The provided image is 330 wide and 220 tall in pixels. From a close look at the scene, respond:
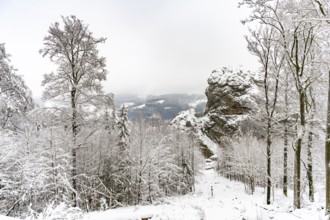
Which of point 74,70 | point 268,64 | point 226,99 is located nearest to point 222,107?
point 226,99

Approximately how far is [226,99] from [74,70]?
93610 millimetres

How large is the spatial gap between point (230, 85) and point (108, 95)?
93.9 m

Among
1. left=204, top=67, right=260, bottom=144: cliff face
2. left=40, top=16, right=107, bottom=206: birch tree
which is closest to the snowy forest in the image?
left=40, top=16, right=107, bottom=206: birch tree

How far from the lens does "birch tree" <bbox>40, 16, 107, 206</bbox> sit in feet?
37.1

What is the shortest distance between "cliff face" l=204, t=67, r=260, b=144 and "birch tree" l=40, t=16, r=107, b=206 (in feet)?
284

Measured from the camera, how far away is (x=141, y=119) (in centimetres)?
2962

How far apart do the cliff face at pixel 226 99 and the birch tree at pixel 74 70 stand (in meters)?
86.6

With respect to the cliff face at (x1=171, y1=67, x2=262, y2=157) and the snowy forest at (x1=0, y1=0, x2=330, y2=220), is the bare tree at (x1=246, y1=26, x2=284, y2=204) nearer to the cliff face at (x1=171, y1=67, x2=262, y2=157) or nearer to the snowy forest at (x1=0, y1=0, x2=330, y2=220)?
the snowy forest at (x1=0, y1=0, x2=330, y2=220)

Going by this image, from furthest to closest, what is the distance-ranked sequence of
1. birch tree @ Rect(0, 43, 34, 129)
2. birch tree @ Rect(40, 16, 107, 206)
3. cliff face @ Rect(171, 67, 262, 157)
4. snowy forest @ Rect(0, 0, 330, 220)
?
cliff face @ Rect(171, 67, 262, 157)
birch tree @ Rect(0, 43, 34, 129)
birch tree @ Rect(40, 16, 107, 206)
snowy forest @ Rect(0, 0, 330, 220)

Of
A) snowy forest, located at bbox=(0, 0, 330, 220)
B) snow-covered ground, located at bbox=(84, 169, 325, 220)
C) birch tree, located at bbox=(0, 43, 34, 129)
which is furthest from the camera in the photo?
birch tree, located at bbox=(0, 43, 34, 129)

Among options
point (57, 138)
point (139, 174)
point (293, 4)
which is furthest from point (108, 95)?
point (139, 174)

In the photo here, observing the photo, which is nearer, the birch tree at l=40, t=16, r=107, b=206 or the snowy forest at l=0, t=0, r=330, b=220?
the snowy forest at l=0, t=0, r=330, b=220

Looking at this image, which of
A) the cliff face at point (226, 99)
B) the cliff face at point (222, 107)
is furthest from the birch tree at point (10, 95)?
the cliff face at point (226, 99)

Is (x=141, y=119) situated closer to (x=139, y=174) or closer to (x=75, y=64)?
(x=139, y=174)
